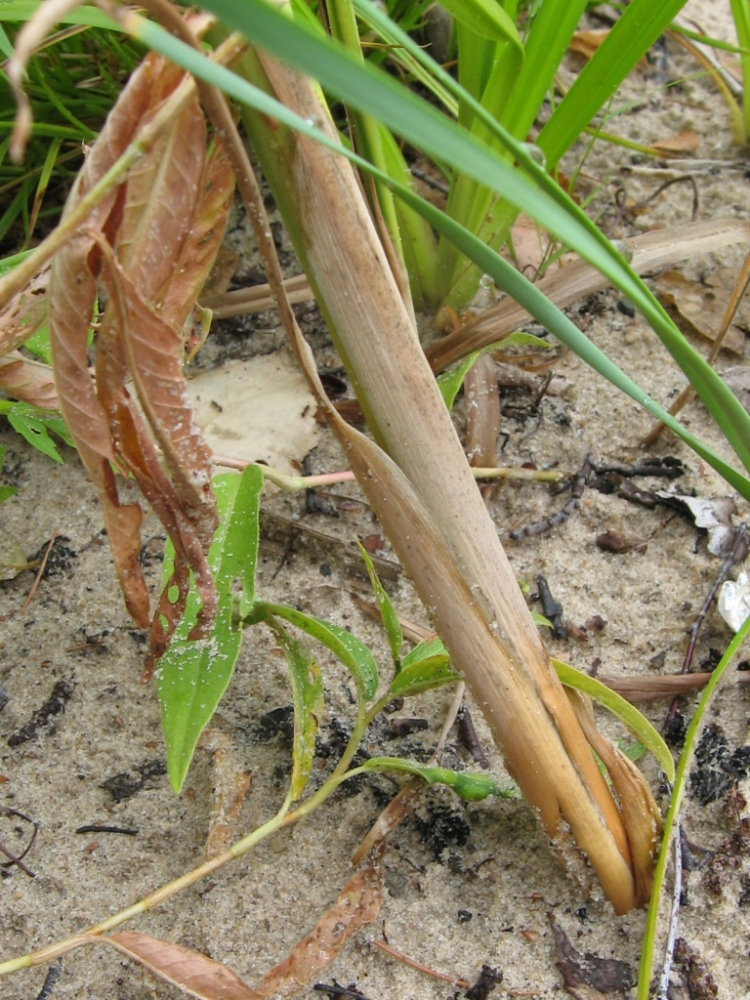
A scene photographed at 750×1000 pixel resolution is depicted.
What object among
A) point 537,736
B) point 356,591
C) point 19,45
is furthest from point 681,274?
point 19,45

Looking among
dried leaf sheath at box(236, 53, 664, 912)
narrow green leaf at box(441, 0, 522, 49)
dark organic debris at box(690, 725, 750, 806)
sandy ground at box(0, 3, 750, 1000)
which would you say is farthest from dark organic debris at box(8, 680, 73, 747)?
narrow green leaf at box(441, 0, 522, 49)

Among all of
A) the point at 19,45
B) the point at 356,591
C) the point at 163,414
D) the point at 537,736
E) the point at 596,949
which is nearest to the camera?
the point at 19,45

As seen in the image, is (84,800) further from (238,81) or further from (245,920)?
(238,81)

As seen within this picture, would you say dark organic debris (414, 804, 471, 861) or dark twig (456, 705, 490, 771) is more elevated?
dark twig (456, 705, 490, 771)

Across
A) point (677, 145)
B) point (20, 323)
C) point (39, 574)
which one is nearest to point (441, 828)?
point (39, 574)

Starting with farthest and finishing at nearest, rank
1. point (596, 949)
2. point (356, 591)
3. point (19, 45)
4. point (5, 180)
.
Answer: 1. point (5, 180)
2. point (356, 591)
3. point (596, 949)
4. point (19, 45)

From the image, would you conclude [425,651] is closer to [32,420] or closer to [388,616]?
[388,616]

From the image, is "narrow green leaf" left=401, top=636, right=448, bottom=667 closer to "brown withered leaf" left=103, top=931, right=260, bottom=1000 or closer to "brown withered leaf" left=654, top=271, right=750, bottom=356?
"brown withered leaf" left=103, top=931, right=260, bottom=1000

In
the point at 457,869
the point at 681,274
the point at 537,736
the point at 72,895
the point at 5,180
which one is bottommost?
the point at 72,895
